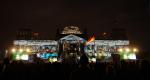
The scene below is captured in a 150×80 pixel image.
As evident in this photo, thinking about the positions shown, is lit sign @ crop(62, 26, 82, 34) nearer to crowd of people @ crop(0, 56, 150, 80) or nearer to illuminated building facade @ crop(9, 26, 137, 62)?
illuminated building facade @ crop(9, 26, 137, 62)

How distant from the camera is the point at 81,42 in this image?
78.6 metres

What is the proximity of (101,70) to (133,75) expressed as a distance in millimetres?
2271

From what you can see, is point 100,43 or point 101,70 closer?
point 101,70

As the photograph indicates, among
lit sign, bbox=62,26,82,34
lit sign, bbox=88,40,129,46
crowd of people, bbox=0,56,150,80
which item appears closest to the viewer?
crowd of people, bbox=0,56,150,80

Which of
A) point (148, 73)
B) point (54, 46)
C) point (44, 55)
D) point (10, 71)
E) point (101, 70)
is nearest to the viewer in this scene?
point (148, 73)

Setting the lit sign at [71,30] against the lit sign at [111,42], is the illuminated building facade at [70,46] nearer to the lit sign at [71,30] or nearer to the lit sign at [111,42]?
the lit sign at [111,42]

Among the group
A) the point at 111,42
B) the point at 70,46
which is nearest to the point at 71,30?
the point at 70,46

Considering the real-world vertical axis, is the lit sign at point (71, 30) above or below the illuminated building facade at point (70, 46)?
above

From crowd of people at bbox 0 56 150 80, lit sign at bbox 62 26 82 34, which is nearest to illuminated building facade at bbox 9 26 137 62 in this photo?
lit sign at bbox 62 26 82 34

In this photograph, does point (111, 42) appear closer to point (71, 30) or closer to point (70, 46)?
point (70, 46)

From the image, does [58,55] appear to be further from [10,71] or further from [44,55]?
[10,71]

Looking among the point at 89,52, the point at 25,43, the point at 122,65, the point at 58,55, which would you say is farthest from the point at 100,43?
the point at 122,65

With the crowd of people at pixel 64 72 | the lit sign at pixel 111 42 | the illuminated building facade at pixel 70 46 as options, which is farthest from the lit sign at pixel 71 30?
the crowd of people at pixel 64 72

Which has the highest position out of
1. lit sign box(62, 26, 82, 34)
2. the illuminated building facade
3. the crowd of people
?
lit sign box(62, 26, 82, 34)
